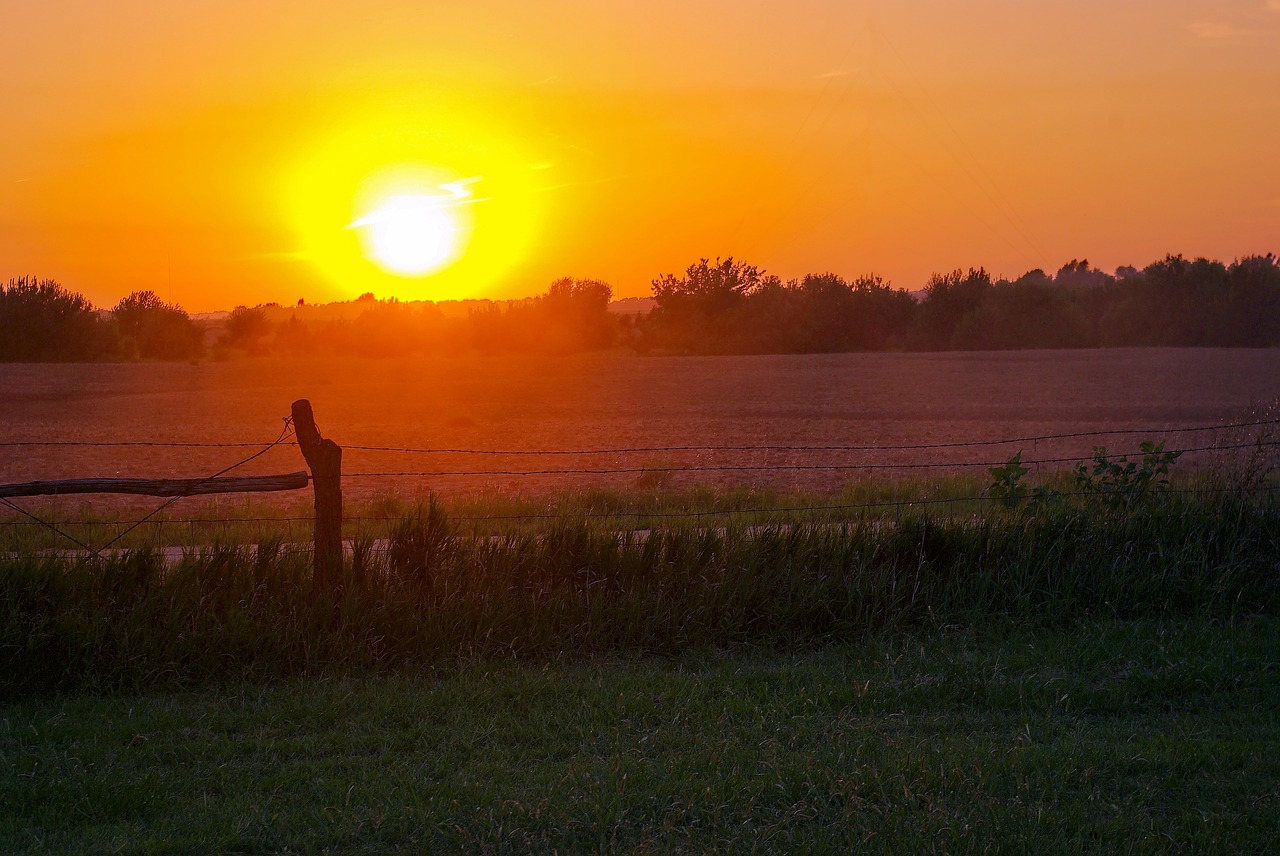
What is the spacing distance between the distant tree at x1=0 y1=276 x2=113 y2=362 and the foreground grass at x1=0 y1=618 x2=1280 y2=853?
56.6m

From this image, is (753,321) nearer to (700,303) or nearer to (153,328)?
(700,303)

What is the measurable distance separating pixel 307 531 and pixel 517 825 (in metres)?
6.92

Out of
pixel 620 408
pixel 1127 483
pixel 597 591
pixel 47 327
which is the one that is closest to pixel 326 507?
pixel 597 591

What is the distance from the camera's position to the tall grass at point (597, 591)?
23.7 ft

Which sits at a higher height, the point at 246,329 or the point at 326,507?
the point at 246,329

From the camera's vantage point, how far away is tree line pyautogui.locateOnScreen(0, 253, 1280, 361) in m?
61.7

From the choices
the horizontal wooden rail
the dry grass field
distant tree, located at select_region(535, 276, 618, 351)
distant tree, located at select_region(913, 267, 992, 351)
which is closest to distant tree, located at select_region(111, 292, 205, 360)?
the dry grass field

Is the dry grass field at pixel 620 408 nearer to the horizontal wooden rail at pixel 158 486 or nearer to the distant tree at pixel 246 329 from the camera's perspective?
the horizontal wooden rail at pixel 158 486

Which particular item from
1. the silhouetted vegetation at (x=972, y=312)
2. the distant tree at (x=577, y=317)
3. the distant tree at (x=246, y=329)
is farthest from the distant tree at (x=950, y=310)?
the distant tree at (x=246, y=329)

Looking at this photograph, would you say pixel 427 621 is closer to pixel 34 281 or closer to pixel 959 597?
pixel 959 597

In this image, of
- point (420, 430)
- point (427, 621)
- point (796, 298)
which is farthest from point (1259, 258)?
point (427, 621)

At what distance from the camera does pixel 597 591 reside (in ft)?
26.7

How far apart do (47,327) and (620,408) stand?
119 ft

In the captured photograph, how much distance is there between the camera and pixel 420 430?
29766 mm
